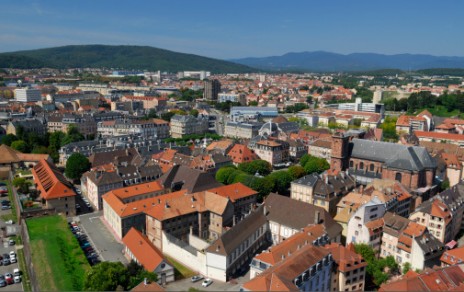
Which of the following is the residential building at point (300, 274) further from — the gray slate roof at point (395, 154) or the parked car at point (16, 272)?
the gray slate roof at point (395, 154)

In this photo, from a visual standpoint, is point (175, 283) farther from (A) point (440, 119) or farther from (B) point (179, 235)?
(A) point (440, 119)

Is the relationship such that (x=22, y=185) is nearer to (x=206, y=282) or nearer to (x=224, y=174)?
(x=224, y=174)

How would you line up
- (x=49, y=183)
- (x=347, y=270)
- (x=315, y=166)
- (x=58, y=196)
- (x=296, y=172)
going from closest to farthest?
1. (x=347, y=270)
2. (x=58, y=196)
3. (x=49, y=183)
4. (x=296, y=172)
5. (x=315, y=166)

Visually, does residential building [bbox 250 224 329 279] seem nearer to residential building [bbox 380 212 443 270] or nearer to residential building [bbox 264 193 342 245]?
residential building [bbox 264 193 342 245]

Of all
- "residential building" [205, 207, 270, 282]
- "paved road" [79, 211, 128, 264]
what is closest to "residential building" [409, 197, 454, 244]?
"residential building" [205, 207, 270, 282]

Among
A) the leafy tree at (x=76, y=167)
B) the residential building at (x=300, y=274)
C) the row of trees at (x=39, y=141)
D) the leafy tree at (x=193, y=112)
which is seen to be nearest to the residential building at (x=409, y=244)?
the residential building at (x=300, y=274)

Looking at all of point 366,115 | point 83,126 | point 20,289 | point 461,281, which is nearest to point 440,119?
point 366,115

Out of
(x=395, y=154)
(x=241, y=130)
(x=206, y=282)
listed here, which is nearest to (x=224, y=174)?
(x=206, y=282)
